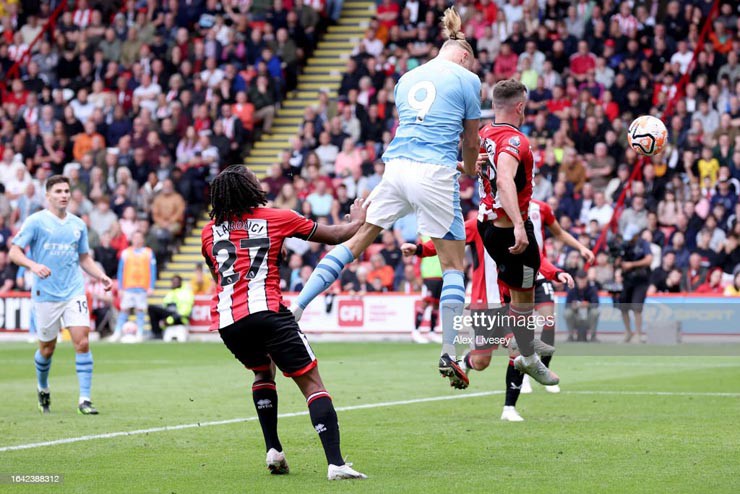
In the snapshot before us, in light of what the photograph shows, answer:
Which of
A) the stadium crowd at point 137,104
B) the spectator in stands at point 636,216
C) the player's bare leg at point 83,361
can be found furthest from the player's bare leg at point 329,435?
the stadium crowd at point 137,104

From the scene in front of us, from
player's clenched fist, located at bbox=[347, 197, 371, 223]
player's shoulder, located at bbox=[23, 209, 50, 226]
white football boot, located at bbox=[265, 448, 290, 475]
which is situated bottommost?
white football boot, located at bbox=[265, 448, 290, 475]

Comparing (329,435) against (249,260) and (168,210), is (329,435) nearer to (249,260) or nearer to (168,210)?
(249,260)

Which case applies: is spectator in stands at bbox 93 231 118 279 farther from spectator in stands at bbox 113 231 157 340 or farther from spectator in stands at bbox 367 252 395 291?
spectator in stands at bbox 367 252 395 291

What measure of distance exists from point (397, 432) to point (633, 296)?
1370cm

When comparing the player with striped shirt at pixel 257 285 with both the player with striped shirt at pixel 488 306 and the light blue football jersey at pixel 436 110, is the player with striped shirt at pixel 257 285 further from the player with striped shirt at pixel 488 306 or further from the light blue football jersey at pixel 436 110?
the player with striped shirt at pixel 488 306

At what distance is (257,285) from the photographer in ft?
27.7

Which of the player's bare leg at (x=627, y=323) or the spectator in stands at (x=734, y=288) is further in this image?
the player's bare leg at (x=627, y=323)

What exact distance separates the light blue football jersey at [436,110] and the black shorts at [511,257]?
4.38 ft

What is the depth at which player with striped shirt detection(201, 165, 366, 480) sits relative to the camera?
8391 millimetres

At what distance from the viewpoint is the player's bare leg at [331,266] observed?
9281mm

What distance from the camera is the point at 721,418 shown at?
1188cm

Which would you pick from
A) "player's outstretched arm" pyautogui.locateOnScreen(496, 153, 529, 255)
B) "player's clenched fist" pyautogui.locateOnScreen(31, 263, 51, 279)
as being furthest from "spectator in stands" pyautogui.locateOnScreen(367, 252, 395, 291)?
"player's outstretched arm" pyautogui.locateOnScreen(496, 153, 529, 255)

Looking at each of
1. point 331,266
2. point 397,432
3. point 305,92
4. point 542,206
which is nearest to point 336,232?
point 331,266

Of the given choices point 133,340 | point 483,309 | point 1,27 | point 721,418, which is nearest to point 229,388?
point 483,309
